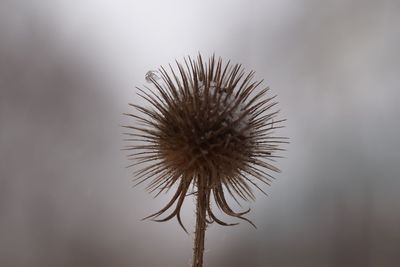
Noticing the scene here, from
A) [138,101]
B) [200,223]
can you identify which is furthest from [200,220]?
[138,101]

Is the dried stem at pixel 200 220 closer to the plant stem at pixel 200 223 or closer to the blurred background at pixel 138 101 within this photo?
the plant stem at pixel 200 223

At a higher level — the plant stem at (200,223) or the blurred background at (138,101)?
the blurred background at (138,101)

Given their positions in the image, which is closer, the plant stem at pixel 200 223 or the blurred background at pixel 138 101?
the plant stem at pixel 200 223

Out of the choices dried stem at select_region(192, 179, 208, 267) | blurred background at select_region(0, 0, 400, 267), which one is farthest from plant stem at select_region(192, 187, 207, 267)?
blurred background at select_region(0, 0, 400, 267)

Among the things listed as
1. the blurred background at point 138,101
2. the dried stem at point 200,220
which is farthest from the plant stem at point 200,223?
the blurred background at point 138,101

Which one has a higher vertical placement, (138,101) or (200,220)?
(138,101)

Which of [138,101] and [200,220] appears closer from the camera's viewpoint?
[200,220]

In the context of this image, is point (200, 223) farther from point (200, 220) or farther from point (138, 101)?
→ point (138, 101)

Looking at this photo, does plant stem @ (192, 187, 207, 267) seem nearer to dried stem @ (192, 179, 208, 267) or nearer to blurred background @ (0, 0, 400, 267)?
dried stem @ (192, 179, 208, 267)

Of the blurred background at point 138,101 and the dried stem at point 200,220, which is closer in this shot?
the dried stem at point 200,220
